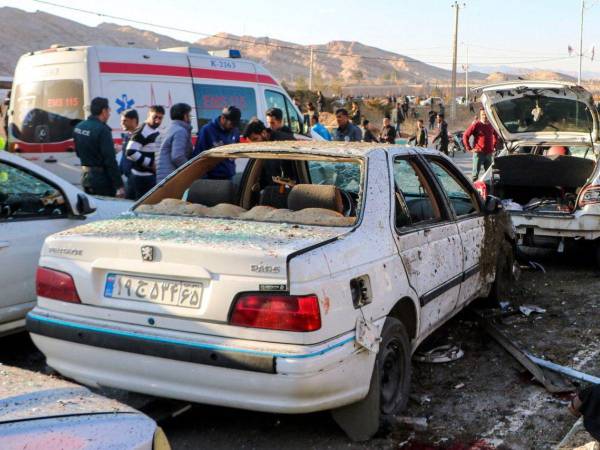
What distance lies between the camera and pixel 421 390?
4.27m

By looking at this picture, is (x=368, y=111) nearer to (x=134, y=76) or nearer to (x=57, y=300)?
(x=134, y=76)

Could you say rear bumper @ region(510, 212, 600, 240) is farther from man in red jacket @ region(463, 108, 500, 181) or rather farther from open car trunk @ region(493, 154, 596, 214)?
man in red jacket @ region(463, 108, 500, 181)

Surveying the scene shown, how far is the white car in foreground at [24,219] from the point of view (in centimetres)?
457

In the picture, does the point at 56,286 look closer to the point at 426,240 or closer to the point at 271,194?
the point at 271,194

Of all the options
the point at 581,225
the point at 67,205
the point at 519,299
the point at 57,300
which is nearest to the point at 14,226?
the point at 67,205

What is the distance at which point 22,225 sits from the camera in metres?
4.68

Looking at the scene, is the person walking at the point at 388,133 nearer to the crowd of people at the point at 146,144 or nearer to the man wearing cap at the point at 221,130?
the crowd of people at the point at 146,144

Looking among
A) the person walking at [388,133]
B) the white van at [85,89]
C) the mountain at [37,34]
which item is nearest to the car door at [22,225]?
the white van at [85,89]

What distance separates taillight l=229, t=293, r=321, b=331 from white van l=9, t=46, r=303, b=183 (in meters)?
6.65

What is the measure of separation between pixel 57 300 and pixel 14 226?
1.31 m

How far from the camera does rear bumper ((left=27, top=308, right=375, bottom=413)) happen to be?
3.04 metres

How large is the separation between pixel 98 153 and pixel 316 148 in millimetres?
3885

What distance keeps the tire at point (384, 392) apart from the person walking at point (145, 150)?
4715 mm

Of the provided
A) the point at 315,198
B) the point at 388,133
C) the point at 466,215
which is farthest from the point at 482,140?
the point at 315,198
